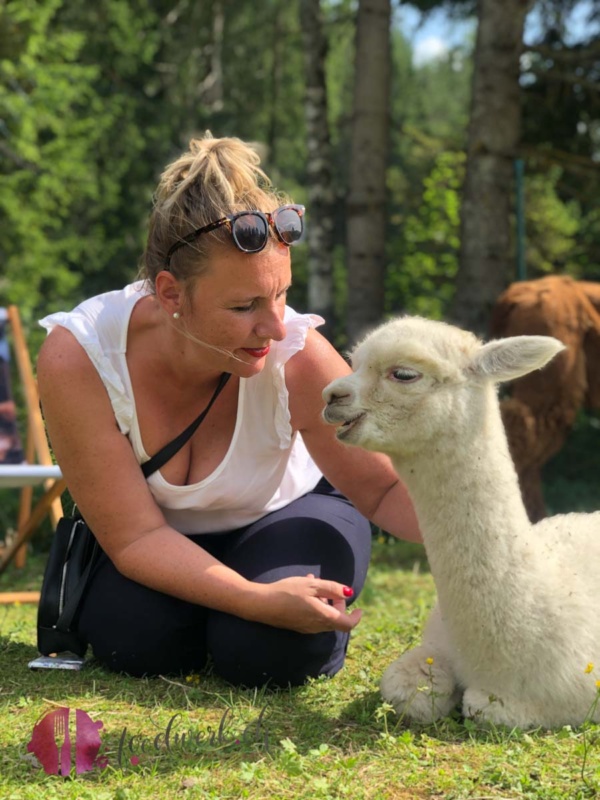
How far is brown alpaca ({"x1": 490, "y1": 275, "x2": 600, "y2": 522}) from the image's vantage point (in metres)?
6.11

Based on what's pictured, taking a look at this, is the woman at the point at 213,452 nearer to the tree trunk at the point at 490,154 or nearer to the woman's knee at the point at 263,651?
the woman's knee at the point at 263,651

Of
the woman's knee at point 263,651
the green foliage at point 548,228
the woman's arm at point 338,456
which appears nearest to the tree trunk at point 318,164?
the green foliage at point 548,228

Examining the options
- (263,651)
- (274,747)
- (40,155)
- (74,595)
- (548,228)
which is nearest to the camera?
(274,747)

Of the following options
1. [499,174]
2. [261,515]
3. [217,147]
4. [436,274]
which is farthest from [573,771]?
[436,274]

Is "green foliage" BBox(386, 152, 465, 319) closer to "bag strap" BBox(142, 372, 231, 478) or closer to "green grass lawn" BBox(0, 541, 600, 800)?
"bag strap" BBox(142, 372, 231, 478)

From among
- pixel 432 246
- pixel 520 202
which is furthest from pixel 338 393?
pixel 432 246

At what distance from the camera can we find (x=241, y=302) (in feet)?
8.61

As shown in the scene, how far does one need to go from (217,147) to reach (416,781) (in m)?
1.63

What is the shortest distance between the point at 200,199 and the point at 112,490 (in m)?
0.82

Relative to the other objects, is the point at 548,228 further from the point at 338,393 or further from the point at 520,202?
the point at 338,393

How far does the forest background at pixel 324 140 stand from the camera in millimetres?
7336

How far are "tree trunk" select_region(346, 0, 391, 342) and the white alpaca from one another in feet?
17.3

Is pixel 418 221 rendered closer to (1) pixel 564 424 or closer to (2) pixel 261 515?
(1) pixel 564 424

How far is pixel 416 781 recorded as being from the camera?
2.24m
